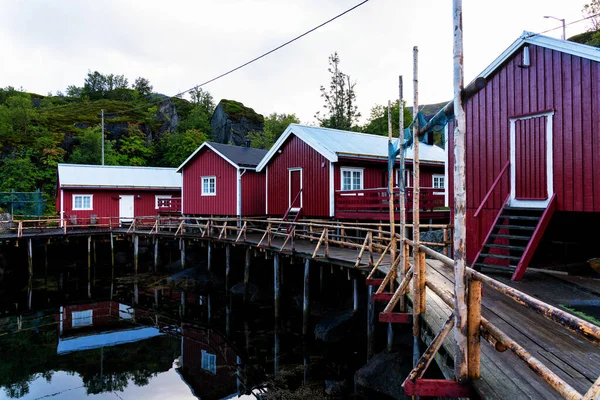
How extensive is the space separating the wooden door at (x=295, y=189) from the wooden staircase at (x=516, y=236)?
10026 millimetres

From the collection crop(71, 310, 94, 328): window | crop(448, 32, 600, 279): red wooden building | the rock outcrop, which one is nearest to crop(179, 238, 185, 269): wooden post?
crop(71, 310, 94, 328): window

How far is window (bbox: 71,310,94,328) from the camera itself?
14.6m

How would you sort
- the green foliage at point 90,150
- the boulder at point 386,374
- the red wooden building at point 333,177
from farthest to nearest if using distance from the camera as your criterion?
the green foliage at point 90,150 → the red wooden building at point 333,177 → the boulder at point 386,374

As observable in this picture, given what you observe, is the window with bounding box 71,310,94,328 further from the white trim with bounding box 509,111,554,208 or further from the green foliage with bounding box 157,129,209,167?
the green foliage with bounding box 157,129,209,167

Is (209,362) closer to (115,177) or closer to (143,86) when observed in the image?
(115,177)

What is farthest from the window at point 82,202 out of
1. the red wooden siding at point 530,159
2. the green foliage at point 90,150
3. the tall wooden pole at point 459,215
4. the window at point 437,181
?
the tall wooden pole at point 459,215

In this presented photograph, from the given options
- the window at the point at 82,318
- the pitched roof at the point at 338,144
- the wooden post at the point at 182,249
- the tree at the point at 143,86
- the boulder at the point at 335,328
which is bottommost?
the window at the point at 82,318

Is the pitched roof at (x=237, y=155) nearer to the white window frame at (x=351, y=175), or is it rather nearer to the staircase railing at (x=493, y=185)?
the white window frame at (x=351, y=175)

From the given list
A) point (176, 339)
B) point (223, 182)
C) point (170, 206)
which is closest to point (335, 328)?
point (176, 339)

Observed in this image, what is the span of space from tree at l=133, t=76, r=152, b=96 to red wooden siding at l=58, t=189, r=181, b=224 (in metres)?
46.0

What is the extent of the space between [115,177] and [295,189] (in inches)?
654

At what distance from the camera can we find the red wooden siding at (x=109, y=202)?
2753 centimetres

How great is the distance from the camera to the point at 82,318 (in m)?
15.3

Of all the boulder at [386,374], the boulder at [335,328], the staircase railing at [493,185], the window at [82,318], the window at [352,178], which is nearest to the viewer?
the boulder at [386,374]
